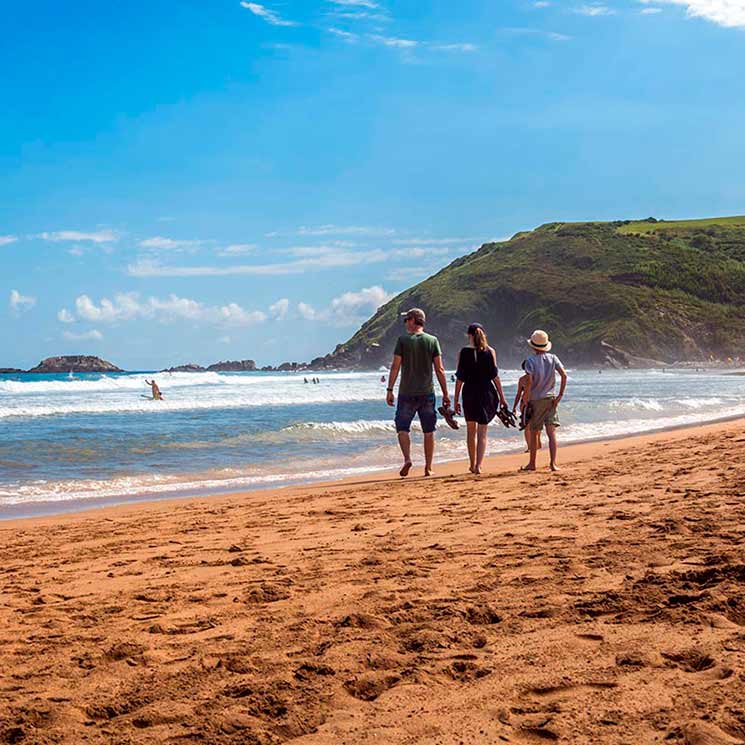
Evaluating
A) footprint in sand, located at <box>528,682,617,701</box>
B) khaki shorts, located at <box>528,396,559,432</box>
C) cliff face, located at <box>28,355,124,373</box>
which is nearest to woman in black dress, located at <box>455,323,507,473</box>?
khaki shorts, located at <box>528,396,559,432</box>

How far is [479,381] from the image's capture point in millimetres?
10141

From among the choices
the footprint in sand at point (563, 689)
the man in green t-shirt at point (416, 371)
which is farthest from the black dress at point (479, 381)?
the footprint in sand at point (563, 689)

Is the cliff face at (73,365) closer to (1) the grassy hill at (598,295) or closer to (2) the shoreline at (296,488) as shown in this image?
(1) the grassy hill at (598,295)

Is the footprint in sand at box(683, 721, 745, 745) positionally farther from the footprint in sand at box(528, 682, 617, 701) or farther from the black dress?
the black dress

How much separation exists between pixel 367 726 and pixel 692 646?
139 centimetres

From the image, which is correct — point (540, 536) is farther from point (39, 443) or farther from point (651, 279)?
point (651, 279)

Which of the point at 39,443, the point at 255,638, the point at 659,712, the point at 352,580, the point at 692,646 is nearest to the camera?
the point at 659,712

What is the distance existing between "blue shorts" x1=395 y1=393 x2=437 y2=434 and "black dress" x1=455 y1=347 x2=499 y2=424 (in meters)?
0.44

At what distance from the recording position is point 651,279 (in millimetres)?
109750

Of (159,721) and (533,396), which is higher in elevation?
(533,396)

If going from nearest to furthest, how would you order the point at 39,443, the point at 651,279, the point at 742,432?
1. the point at 742,432
2. the point at 39,443
3. the point at 651,279

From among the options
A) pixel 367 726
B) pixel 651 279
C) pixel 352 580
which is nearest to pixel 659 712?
pixel 367 726

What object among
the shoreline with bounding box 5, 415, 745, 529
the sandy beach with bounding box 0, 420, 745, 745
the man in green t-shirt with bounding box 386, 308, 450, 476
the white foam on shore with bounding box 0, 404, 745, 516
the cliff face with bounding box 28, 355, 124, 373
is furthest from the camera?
the cliff face with bounding box 28, 355, 124, 373

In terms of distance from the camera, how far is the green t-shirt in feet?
33.0
